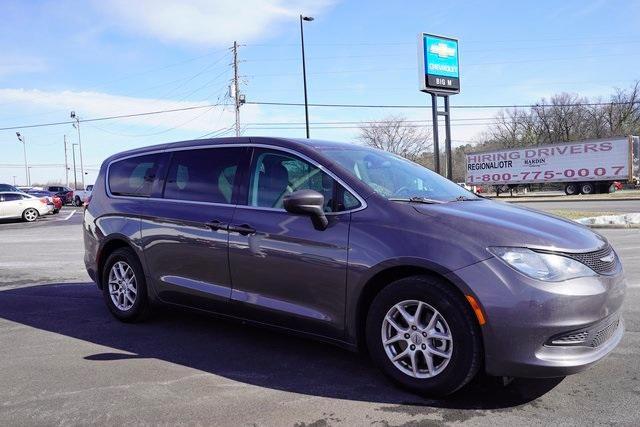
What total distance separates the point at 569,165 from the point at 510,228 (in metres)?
39.0

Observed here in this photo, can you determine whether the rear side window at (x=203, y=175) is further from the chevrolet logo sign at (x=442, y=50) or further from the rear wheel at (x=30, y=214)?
the rear wheel at (x=30, y=214)

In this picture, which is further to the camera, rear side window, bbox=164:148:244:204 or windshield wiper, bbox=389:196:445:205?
rear side window, bbox=164:148:244:204

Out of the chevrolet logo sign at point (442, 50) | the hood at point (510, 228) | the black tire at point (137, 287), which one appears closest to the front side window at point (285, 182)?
the hood at point (510, 228)

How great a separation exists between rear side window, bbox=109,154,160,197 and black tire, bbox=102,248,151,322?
25.0 inches

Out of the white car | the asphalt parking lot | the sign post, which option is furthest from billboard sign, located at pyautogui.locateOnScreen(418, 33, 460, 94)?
the white car

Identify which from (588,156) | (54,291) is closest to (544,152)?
(588,156)

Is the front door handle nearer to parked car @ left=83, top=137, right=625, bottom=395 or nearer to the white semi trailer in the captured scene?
parked car @ left=83, top=137, right=625, bottom=395

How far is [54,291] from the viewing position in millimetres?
7617

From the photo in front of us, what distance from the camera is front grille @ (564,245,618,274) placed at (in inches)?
137

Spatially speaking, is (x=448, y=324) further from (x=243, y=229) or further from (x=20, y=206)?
(x=20, y=206)

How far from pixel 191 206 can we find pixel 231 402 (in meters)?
1.97

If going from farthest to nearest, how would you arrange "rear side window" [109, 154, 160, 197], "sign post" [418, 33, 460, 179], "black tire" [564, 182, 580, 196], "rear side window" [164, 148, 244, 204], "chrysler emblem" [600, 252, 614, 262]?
"black tire" [564, 182, 580, 196] < "sign post" [418, 33, 460, 179] < "rear side window" [109, 154, 160, 197] < "rear side window" [164, 148, 244, 204] < "chrysler emblem" [600, 252, 614, 262]

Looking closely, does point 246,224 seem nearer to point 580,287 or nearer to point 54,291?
point 580,287

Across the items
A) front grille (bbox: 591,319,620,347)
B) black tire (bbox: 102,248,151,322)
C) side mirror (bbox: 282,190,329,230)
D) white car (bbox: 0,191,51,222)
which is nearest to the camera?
front grille (bbox: 591,319,620,347)
